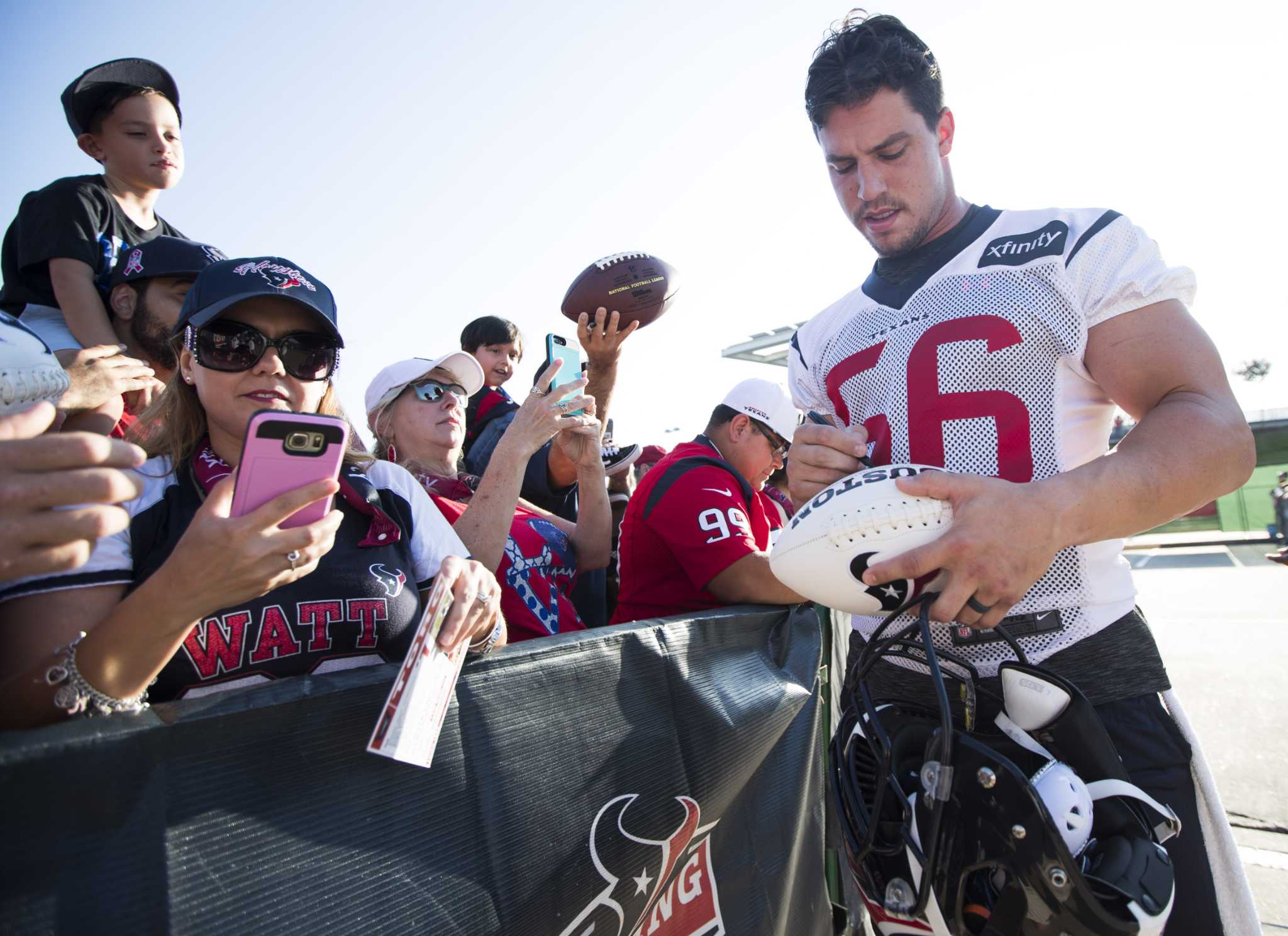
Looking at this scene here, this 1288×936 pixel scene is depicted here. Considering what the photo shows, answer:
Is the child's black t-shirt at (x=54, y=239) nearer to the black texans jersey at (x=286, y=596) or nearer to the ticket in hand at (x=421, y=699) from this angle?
the black texans jersey at (x=286, y=596)

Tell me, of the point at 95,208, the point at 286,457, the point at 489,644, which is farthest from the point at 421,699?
the point at 95,208

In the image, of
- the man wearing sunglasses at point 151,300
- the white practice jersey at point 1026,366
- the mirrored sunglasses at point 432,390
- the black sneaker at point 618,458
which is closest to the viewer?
the white practice jersey at point 1026,366

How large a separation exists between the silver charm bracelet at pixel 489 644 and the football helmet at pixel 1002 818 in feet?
2.55

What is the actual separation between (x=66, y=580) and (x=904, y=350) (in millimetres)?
1756

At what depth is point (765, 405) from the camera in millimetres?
3771

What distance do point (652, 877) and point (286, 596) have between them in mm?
1095

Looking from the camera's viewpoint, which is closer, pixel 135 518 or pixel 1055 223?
pixel 135 518

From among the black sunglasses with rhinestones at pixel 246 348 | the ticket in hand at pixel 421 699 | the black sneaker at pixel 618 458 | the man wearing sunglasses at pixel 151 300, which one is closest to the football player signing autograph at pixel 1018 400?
the ticket in hand at pixel 421 699

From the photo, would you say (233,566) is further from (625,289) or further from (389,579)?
(625,289)

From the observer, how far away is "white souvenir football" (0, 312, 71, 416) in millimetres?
1160

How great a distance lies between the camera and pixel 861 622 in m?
1.99

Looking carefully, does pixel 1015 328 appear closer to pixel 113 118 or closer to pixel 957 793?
pixel 957 793

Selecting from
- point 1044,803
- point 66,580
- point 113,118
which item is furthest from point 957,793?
point 113,118

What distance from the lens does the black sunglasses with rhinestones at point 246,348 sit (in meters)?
1.87
